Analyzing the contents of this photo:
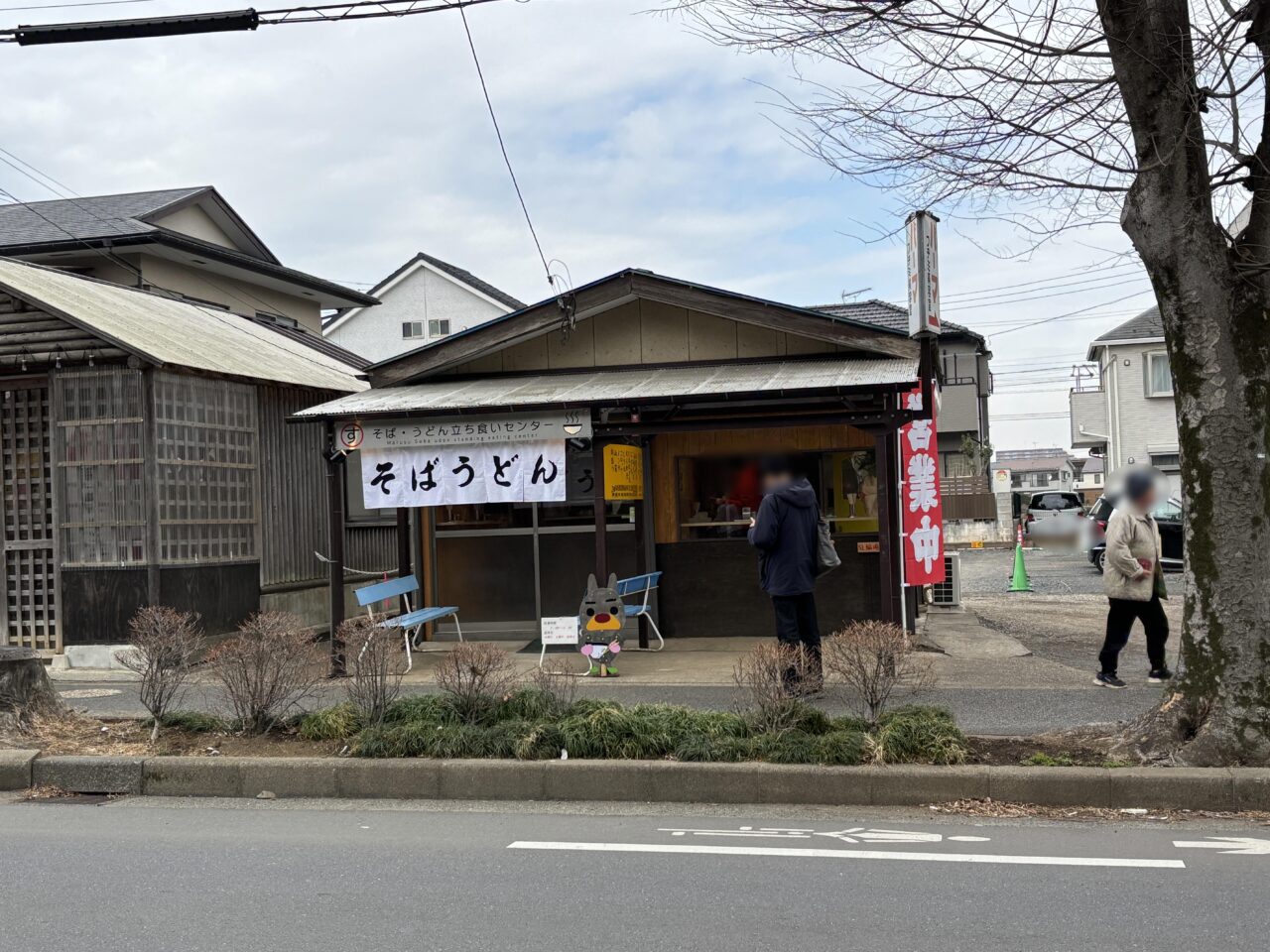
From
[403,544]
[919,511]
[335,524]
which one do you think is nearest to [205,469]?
[335,524]

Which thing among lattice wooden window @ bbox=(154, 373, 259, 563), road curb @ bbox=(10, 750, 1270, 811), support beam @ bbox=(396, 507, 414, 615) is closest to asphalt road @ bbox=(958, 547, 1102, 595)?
support beam @ bbox=(396, 507, 414, 615)

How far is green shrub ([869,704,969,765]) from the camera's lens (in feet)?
22.3

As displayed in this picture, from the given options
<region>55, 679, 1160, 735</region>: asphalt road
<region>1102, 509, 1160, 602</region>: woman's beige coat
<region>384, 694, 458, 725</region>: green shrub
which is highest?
<region>1102, 509, 1160, 602</region>: woman's beige coat

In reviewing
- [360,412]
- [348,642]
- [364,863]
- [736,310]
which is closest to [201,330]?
[360,412]

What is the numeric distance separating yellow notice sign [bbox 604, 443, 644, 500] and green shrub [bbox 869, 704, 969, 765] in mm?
5076

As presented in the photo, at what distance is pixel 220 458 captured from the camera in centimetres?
1300

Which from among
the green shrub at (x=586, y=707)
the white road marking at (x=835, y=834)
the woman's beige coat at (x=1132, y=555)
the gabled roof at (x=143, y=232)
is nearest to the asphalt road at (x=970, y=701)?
the woman's beige coat at (x=1132, y=555)

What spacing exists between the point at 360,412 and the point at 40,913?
7.05 metres

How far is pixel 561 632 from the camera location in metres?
10.9

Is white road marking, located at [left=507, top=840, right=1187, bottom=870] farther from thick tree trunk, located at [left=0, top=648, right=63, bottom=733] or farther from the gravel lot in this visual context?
the gravel lot

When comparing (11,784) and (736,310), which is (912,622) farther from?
A: (11,784)

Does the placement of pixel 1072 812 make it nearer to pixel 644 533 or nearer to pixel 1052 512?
pixel 644 533

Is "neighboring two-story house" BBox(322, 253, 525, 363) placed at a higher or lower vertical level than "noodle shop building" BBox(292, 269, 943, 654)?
higher

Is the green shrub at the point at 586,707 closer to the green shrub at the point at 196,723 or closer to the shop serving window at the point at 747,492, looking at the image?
the green shrub at the point at 196,723
